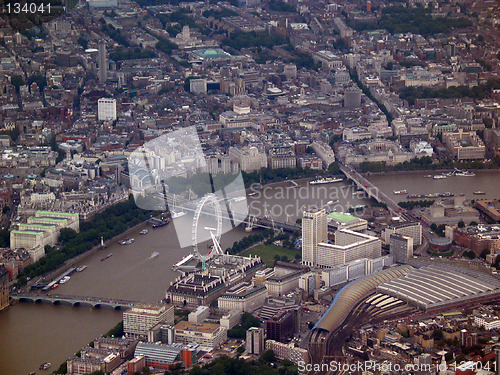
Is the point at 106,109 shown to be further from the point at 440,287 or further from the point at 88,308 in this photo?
the point at 440,287

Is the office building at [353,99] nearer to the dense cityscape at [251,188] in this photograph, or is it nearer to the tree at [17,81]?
the dense cityscape at [251,188]

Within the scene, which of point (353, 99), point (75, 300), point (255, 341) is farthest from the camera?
point (353, 99)

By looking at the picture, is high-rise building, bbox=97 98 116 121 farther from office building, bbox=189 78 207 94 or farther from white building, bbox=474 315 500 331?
white building, bbox=474 315 500 331

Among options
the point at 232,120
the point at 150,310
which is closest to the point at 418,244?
the point at 150,310

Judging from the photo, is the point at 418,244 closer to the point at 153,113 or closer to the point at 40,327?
the point at 40,327

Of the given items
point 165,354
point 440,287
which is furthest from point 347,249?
point 165,354

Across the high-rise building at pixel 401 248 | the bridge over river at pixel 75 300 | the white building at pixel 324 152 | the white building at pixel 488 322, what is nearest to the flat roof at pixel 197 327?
the bridge over river at pixel 75 300
